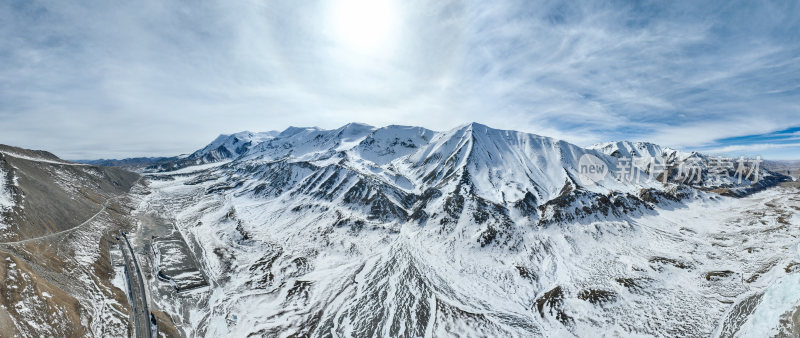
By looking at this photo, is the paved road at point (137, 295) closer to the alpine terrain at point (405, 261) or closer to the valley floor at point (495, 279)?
the alpine terrain at point (405, 261)

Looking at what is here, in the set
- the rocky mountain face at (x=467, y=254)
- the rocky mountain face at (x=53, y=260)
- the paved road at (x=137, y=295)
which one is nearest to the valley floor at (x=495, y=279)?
the rocky mountain face at (x=467, y=254)

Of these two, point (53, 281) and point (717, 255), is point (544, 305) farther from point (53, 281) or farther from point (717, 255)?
point (53, 281)

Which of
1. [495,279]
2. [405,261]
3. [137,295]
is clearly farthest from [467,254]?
[137,295]

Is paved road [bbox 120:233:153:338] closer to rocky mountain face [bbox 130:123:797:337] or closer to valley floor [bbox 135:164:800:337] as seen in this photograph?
valley floor [bbox 135:164:800:337]

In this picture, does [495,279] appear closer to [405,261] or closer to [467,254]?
[467,254]

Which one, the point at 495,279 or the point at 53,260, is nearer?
the point at 53,260

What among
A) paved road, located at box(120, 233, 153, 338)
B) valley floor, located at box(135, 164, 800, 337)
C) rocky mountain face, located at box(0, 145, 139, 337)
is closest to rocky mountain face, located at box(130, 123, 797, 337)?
valley floor, located at box(135, 164, 800, 337)

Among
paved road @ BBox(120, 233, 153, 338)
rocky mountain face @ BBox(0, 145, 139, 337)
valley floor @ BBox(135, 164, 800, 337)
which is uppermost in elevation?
rocky mountain face @ BBox(0, 145, 139, 337)
